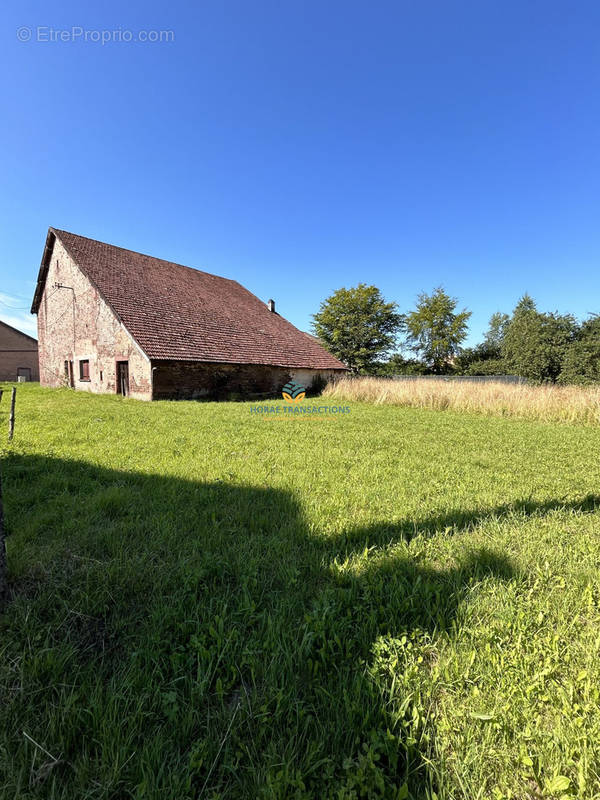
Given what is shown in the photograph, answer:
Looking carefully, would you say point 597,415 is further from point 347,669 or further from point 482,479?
point 347,669

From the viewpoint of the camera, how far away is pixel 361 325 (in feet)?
107

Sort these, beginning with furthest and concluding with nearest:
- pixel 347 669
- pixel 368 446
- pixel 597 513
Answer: pixel 368 446 → pixel 597 513 → pixel 347 669

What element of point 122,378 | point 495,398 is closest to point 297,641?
point 495,398

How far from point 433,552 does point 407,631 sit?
851mm

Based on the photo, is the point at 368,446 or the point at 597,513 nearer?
the point at 597,513

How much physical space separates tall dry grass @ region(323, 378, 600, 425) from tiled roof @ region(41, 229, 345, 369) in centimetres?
540

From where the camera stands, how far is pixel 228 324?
17469 mm

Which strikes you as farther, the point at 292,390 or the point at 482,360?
the point at 482,360

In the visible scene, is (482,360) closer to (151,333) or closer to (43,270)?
(151,333)

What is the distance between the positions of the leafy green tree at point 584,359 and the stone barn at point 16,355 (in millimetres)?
49162

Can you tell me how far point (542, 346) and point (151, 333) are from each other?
29.4m

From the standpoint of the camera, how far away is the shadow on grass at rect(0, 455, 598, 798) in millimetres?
1062

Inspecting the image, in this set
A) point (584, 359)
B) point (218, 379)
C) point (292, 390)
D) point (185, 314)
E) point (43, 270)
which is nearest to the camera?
point (218, 379)

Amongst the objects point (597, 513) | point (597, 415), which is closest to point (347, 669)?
point (597, 513)
